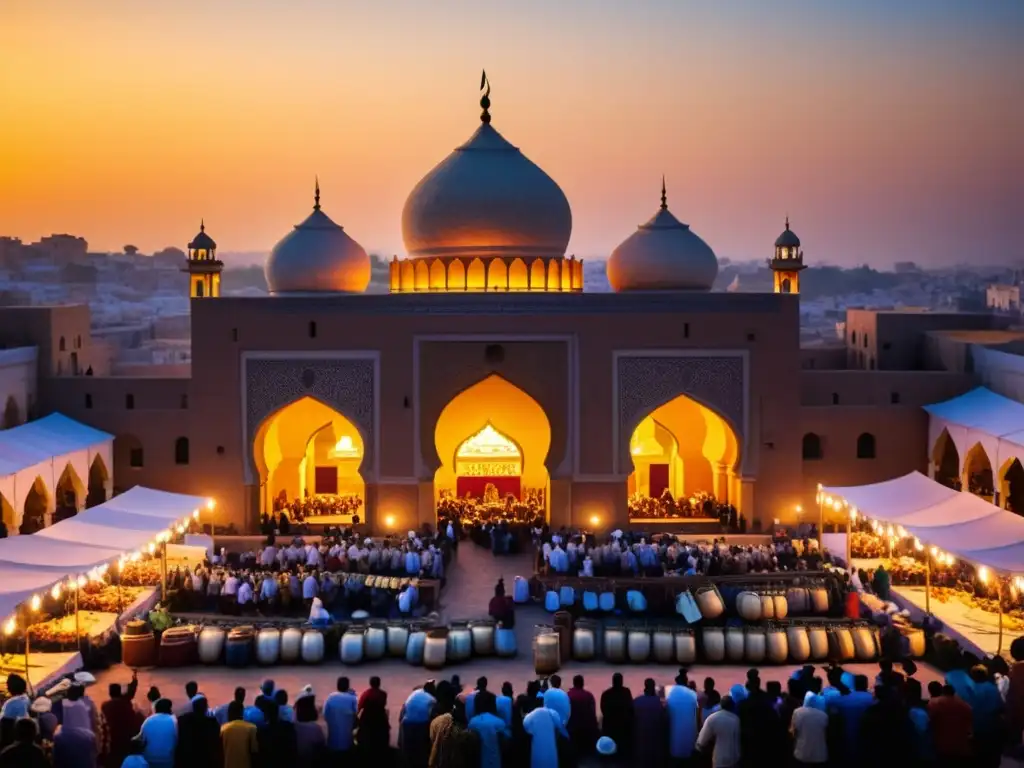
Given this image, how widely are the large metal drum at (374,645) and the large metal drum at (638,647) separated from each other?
2693 mm

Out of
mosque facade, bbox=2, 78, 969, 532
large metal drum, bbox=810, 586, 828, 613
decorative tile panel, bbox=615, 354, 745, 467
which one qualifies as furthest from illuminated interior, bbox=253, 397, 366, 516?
large metal drum, bbox=810, 586, 828, 613

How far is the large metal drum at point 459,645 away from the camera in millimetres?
13953

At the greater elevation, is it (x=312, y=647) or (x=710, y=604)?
(x=710, y=604)

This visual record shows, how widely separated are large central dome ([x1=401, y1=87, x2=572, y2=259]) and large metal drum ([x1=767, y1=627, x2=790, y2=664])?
10170 millimetres

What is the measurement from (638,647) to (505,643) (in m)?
1.46

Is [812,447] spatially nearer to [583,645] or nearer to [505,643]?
[583,645]

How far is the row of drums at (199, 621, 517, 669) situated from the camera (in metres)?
13.8

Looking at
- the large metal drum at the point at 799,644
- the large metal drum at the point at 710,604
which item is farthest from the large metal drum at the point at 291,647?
the large metal drum at the point at 799,644

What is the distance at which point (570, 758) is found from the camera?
378 inches

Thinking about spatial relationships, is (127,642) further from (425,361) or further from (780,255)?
(780,255)

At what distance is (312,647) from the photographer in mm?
13938

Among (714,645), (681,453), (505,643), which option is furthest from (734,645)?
(681,453)

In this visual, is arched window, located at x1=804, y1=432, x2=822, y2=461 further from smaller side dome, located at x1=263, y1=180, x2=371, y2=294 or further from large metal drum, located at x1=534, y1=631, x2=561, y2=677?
large metal drum, located at x1=534, y1=631, x2=561, y2=677

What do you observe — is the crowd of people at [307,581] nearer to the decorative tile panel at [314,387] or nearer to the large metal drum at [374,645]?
the large metal drum at [374,645]
